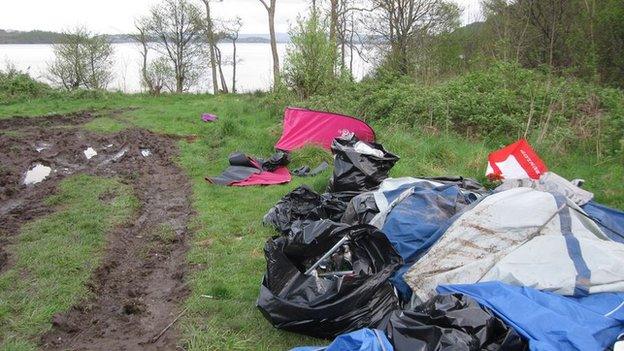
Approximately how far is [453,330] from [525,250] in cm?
106

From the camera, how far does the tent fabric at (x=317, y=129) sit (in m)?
7.50

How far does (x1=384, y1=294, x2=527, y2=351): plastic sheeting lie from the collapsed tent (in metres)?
4.30

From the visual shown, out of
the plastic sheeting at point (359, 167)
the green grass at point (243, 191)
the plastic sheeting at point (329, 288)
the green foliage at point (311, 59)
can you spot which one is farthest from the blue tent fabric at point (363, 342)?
the green foliage at point (311, 59)

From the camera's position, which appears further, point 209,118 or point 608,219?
point 209,118

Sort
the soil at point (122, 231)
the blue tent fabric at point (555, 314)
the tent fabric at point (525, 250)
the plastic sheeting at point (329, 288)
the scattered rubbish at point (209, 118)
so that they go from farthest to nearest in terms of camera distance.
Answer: the scattered rubbish at point (209, 118)
the soil at point (122, 231)
the plastic sheeting at point (329, 288)
the tent fabric at point (525, 250)
the blue tent fabric at point (555, 314)

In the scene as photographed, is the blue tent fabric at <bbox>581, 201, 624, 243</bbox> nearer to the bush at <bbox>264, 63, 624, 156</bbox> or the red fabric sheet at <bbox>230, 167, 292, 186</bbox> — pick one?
the bush at <bbox>264, 63, 624, 156</bbox>

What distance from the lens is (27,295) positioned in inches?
138

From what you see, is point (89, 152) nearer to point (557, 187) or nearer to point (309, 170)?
point (309, 170)

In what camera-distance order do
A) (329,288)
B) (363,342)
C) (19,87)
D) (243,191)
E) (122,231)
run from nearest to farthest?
(363,342) → (329,288) → (122,231) → (243,191) → (19,87)

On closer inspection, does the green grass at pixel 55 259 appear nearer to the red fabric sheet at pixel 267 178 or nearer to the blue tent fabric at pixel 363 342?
the red fabric sheet at pixel 267 178

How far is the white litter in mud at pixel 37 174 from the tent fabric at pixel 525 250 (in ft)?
18.7

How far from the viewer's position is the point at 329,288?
3.00 meters

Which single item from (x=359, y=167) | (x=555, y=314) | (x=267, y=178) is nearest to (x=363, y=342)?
(x=555, y=314)

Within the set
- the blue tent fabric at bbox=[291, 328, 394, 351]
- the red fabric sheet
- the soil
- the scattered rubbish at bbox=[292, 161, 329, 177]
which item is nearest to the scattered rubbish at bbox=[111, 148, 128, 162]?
the soil
